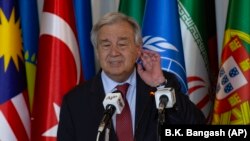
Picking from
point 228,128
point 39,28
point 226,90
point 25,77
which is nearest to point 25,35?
point 39,28

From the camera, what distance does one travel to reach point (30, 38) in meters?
2.70

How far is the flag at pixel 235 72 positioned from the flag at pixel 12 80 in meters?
1.04

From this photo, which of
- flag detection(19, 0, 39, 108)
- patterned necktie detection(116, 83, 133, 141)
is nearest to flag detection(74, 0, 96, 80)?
flag detection(19, 0, 39, 108)

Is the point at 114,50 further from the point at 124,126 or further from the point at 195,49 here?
the point at 195,49

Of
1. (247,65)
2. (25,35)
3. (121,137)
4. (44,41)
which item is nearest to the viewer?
(121,137)

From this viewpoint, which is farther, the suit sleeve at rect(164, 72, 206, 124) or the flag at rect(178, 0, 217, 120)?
the flag at rect(178, 0, 217, 120)

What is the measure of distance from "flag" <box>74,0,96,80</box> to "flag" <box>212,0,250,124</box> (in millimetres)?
754

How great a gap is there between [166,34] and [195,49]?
0.64 ft

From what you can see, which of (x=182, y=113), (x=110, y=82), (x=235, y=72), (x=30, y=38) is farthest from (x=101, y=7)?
(x=182, y=113)

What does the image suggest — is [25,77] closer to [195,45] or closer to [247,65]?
[195,45]

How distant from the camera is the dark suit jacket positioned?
5.44 ft

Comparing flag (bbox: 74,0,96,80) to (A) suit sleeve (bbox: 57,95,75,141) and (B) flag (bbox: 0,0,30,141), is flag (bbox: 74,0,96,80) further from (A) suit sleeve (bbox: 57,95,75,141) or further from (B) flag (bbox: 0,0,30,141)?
(A) suit sleeve (bbox: 57,95,75,141)

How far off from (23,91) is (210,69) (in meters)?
1.06

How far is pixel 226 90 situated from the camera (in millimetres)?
2412
